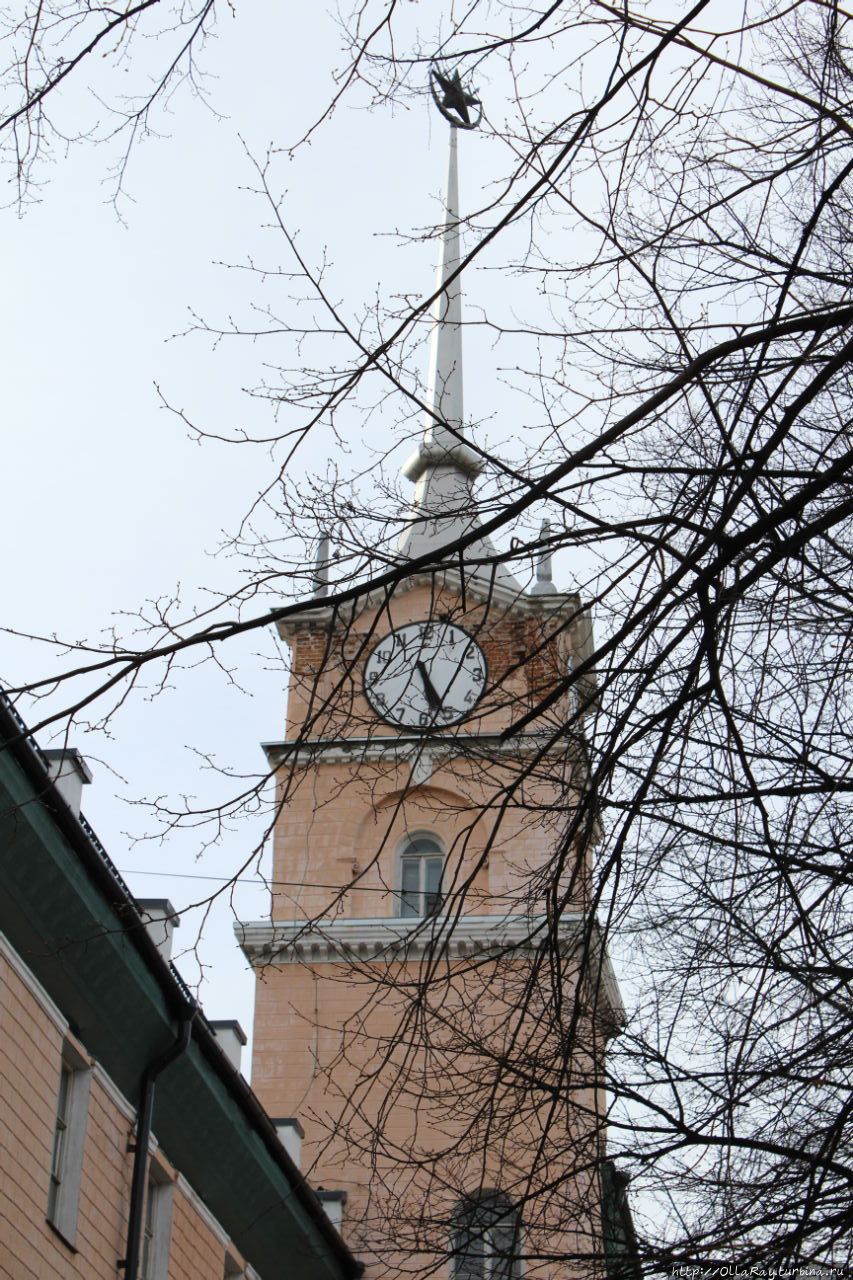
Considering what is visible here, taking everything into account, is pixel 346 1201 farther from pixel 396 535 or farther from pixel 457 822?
pixel 396 535

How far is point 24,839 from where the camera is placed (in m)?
14.8

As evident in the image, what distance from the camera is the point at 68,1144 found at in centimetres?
1593

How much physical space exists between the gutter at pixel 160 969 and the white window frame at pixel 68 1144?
1.03 m

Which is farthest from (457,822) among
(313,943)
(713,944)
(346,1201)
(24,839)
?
(713,944)

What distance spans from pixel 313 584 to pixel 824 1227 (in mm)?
3053

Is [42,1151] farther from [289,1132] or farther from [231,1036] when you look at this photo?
[289,1132]

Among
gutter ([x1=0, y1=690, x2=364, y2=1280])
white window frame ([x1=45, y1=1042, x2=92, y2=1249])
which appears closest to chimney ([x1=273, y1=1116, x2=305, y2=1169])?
gutter ([x1=0, y1=690, x2=364, y2=1280])

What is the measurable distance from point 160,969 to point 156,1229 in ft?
7.97

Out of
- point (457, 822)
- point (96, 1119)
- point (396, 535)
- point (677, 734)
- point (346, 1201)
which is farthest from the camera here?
point (457, 822)

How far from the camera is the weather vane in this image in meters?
7.77

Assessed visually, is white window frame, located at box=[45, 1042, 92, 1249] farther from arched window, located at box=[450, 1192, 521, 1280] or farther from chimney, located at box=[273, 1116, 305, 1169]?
chimney, located at box=[273, 1116, 305, 1169]

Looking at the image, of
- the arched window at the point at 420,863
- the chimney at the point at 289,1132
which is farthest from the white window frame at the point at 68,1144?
the arched window at the point at 420,863

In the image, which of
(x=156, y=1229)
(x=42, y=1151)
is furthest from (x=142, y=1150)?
(x=42, y=1151)

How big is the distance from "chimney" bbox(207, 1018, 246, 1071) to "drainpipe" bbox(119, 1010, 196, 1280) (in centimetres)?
225
